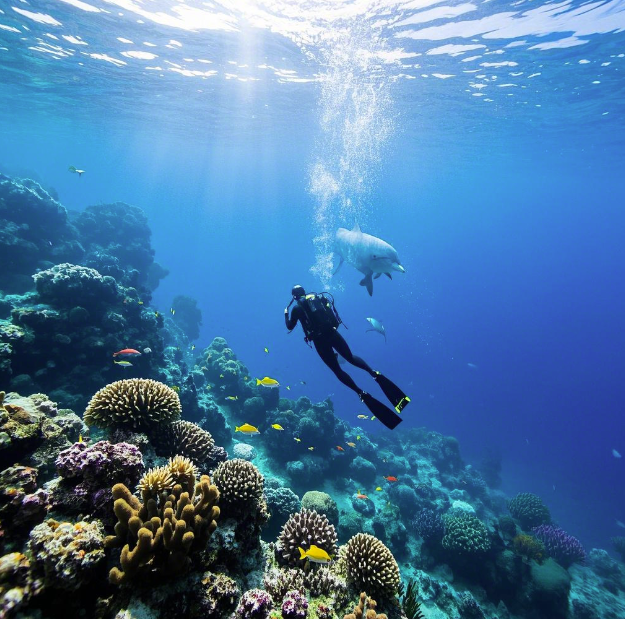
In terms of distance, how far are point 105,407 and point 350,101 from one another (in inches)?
1088

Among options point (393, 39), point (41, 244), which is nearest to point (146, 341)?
point (41, 244)

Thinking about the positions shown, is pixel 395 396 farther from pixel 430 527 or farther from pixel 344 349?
pixel 430 527

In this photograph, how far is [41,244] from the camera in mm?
17578

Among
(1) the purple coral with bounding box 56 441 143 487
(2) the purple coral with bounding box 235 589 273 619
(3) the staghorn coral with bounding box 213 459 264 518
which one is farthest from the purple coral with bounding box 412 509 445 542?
(1) the purple coral with bounding box 56 441 143 487

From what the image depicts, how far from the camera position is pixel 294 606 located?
329cm

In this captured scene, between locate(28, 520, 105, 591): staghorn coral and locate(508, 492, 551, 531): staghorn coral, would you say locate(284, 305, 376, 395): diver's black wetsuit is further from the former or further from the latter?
locate(508, 492, 551, 531): staghorn coral

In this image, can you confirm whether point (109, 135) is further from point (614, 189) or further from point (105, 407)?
point (614, 189)

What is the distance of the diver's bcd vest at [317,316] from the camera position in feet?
24.8

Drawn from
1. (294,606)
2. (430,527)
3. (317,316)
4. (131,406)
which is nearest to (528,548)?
(430,527)

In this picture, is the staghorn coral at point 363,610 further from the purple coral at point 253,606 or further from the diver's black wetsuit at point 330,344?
the diver's black wetsuit at point 330,344

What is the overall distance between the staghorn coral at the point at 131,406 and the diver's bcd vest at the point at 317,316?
3427mm

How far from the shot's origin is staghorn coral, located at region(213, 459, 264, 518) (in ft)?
13.6

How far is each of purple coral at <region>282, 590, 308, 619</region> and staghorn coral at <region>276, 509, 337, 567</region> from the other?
894mm

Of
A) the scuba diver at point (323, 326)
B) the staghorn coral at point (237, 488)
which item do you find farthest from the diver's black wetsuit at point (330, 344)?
the staghorn coral at point (237, 488)
